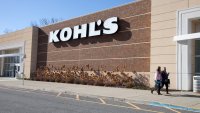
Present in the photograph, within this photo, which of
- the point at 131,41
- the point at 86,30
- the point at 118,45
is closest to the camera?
the point at 131,41

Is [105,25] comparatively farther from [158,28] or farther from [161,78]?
[161,78]

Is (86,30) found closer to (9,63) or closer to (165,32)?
(165,32)

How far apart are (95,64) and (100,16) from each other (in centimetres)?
482

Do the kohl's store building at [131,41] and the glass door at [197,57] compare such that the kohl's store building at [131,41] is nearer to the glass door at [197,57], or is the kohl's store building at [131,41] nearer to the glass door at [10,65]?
the glass door at [197,57]

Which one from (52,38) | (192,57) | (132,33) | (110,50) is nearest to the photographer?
(192,57)

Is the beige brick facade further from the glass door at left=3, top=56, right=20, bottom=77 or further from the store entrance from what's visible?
the glass door at left=3, top=56, right=20, bottom=77

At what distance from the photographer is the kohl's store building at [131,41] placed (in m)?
21.5

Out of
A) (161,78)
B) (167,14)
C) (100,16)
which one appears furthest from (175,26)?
(100,16)

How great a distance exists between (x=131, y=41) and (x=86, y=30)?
6.62 metres

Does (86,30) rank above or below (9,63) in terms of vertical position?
above

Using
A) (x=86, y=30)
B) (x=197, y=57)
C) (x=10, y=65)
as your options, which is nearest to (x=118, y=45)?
(x=86, y=30)

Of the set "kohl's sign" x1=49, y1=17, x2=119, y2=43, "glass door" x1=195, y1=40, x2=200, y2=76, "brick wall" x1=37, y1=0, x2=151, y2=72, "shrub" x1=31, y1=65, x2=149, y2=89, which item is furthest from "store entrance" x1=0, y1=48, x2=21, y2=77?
"glass door" x1=195, y1=40, x2=200, y2=76

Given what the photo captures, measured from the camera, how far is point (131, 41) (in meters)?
26.7

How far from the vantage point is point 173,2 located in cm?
2248
